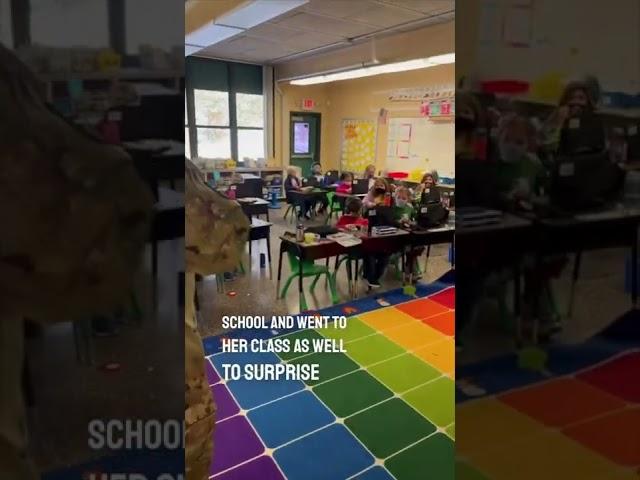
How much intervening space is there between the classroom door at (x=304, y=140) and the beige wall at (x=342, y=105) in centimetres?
12

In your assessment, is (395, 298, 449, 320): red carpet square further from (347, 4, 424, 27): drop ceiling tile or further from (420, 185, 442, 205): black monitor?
(347, 4, 424, 27): drop ceiling tile

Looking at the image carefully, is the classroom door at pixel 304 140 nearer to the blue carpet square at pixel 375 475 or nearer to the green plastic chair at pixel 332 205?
the green plastic chair at pixel 332 205

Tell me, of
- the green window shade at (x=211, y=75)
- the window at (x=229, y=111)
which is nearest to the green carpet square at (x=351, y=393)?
the window at (x=229, y=111)

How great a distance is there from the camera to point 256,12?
4.45 meters

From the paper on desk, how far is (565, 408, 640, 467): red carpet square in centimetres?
312

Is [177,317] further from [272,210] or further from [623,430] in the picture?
[272,210]

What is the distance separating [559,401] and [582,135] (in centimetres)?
41

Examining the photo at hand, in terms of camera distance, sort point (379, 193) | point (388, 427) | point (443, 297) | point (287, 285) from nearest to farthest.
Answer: point (388, 427)
point (443, 297)
point (287, 285)
point (379, 193)

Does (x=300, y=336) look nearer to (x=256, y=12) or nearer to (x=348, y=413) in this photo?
(x=348, y=413)

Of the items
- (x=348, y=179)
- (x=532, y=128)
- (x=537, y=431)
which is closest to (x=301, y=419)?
(x=537, y=431)

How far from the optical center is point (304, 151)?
949 centimetres

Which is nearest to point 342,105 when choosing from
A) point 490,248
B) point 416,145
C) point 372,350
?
point 416,145

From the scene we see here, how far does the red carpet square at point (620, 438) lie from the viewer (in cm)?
72

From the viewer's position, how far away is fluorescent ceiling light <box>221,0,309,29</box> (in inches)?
166
